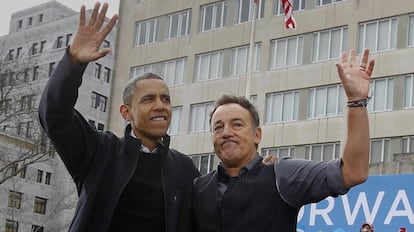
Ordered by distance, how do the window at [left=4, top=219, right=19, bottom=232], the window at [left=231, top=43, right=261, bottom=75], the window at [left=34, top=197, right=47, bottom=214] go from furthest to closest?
the window at [left=34, top=197, right=47, bottom=214], the window at [left=4, top=219, right=19, bottom=232], the window at [left=231, top=43, right=261, bottom=75]

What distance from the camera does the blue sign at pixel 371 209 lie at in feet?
46.4

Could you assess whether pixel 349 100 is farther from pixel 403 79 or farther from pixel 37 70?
pixel 37 70

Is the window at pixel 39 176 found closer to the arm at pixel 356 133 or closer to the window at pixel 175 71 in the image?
the window at pixel 175 71

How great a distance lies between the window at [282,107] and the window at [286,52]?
1391mm

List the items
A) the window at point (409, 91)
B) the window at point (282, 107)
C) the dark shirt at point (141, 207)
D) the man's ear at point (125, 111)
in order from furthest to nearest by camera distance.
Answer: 1. the window at point (282, 107)
2. the window at point (409, 91)
3. the man's ear at point (125, 111)
4. the dark shirt at point (141, 207)

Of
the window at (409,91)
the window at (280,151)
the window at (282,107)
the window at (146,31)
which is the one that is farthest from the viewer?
the window at (146,31)

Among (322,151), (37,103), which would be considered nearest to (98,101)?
(37,103)

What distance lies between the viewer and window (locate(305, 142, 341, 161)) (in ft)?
123

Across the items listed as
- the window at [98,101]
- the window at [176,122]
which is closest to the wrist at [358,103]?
the window at [176,122]

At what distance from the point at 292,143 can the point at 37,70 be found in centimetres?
4149

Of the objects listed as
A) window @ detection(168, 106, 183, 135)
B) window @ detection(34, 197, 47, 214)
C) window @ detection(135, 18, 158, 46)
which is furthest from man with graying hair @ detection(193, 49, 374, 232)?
window @ detection(34, 197, 47, 214)

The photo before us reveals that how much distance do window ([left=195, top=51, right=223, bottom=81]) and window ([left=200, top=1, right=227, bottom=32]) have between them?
Result: 1.39 meters

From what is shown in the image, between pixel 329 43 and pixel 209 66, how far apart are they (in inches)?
275

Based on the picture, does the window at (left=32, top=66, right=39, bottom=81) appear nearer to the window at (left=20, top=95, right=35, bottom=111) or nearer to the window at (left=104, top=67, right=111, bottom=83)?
the window at (left=104, top=67, right=111, bottom=83)
